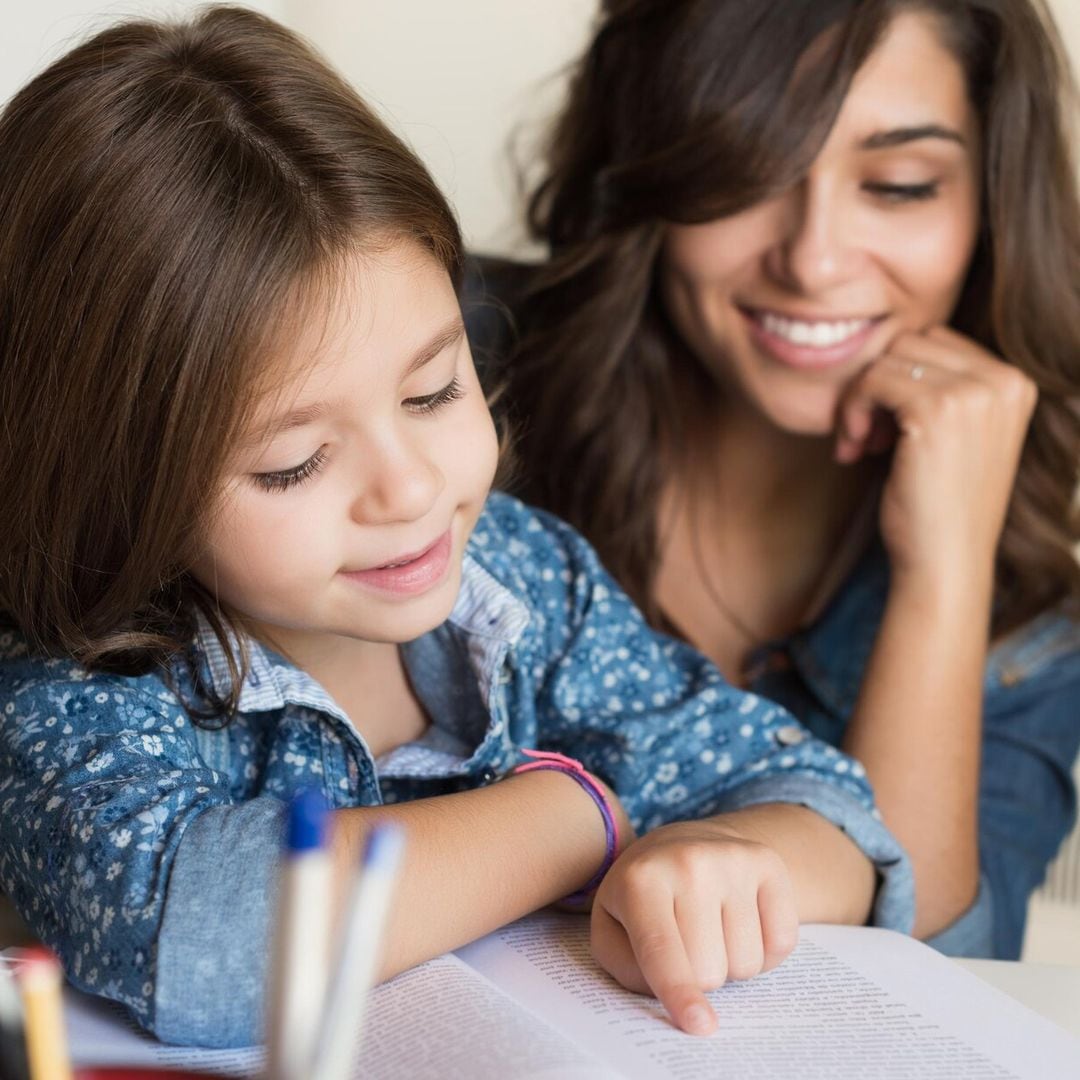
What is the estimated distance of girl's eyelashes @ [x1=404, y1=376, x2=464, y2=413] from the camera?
0.93 meters

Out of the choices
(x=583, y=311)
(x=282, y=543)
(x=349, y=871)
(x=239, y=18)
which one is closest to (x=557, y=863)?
(x=349, y=871)

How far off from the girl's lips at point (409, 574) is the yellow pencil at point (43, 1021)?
1.68 feet

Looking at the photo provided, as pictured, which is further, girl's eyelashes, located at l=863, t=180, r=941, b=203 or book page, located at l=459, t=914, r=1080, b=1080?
girl's eyelashes, located at l=863, t=180, r=941, b=203

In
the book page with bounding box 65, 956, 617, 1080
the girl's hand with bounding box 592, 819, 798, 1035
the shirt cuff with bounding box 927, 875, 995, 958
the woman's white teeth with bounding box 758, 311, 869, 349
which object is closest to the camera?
the book page with bounding box 65, 956, 617, 1080

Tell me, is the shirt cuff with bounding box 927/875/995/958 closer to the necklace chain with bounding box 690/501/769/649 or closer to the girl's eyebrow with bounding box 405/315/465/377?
the necklace chain with bounding box 690/501/769/649

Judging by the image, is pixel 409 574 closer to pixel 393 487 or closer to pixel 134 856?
pixel 393 487

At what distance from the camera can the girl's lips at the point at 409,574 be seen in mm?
922

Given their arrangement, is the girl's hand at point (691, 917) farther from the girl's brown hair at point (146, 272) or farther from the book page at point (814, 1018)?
the girl's brown hair at point (146, 272)

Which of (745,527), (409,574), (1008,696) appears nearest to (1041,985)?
(409,574)

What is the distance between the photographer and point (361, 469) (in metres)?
0.88

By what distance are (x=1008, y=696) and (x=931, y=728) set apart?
253 mm

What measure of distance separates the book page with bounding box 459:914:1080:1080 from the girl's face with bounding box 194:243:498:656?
0.22 m

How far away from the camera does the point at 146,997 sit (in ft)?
2.54

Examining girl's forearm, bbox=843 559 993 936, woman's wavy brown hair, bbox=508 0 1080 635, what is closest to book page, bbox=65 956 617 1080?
girl's forearm, bbox=843 559 993 936
